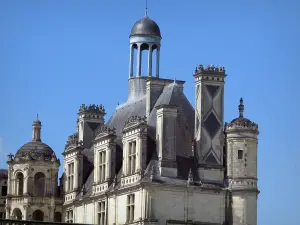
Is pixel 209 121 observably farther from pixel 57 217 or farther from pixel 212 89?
pixel 57 217

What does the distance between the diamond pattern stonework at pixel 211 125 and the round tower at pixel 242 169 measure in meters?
1.12

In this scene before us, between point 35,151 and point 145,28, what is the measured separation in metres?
14.1

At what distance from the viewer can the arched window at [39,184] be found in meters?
91.7

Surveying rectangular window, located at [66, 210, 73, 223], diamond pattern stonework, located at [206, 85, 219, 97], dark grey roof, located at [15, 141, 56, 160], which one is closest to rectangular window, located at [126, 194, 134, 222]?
diamond pattern stonework, located at [206, 85, 219, 97]

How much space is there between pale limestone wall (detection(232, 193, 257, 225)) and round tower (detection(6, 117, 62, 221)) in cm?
1916

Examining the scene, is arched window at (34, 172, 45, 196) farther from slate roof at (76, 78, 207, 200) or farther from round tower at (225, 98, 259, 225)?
round tower at (225, 98, 259, 225)

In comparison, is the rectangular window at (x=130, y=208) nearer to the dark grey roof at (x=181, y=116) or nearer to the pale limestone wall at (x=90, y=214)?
the dark grey roof at (x=181, y=116)

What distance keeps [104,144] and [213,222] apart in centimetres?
1141

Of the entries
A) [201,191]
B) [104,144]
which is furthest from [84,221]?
[201,191]

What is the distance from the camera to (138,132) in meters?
78.9

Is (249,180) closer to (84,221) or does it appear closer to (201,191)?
(201,191)

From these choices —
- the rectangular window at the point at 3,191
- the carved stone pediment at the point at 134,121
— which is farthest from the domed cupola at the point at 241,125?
the rectangular window at the point at 3,191

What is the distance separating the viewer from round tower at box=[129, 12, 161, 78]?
87125mm

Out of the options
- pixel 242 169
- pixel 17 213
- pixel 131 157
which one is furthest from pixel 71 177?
pixel 242 169
